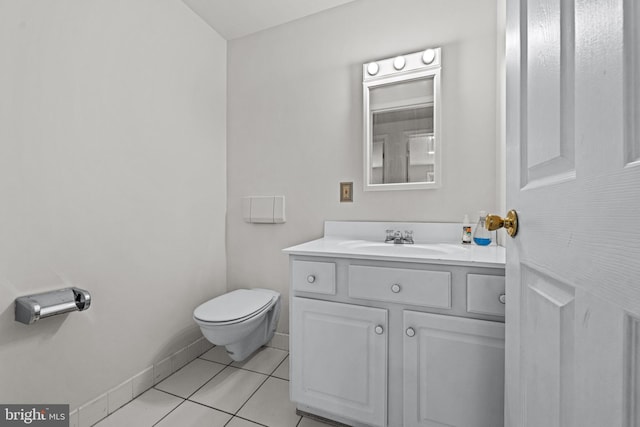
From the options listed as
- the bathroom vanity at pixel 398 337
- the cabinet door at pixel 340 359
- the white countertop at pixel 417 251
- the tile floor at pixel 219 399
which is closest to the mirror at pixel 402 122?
the white countertop at pixel 417 251

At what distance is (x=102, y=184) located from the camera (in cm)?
142

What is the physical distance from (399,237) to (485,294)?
0.66 metres

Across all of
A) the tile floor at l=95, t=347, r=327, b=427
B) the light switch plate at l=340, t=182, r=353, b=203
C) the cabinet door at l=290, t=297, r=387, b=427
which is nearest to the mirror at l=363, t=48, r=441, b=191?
the light switch plate at l=340, t=182, r=353, b=203

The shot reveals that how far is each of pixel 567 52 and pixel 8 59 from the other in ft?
5.64

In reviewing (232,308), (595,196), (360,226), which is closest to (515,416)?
(595,196)

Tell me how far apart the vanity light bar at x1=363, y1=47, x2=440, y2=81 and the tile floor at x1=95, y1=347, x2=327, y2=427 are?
1.87 metres

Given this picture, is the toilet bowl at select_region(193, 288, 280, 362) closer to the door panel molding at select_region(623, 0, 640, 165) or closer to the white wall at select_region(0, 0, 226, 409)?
the white wall at select_region(0, 0, 226, 409)

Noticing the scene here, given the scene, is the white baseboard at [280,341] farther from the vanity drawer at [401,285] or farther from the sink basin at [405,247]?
the vanity drawer at [401,285]

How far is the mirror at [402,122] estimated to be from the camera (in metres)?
1.67

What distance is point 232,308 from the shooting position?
64.4 inches

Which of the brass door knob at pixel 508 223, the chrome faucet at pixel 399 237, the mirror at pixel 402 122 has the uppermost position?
the mirror at pixel 402 122

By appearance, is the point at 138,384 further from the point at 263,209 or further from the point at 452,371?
the point at 452,371

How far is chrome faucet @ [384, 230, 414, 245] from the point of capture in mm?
1641

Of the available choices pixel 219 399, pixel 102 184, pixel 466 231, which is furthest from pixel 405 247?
pixel 102 184
